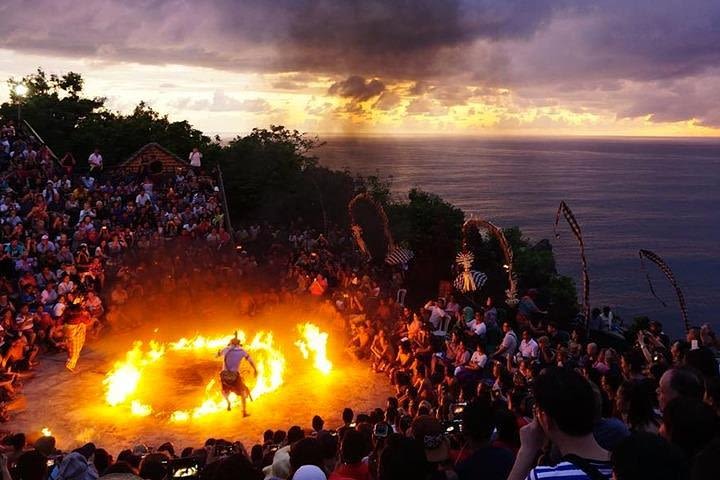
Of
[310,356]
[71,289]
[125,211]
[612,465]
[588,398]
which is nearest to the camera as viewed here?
[612,465]

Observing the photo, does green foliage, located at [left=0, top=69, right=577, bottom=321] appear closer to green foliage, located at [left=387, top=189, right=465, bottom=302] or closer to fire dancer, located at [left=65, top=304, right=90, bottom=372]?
green foliage, located at [left=387, top=189, right=465, bottom=302]

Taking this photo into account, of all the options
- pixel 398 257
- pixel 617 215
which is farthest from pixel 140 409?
pixel 617 215

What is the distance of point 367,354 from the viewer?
49.9 feet

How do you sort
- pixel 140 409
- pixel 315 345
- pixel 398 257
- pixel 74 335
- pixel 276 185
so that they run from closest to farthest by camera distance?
pixel 140 409
pixel 74 335
pixel 315 345
pixel 398 257
pixel 276 185

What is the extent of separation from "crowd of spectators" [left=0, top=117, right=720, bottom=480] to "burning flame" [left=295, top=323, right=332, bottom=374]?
0.69 metres

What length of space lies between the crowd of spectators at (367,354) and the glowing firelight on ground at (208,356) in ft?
3.20

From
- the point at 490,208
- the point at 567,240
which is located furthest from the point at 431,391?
the point at 490,208

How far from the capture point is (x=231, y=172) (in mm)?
31125

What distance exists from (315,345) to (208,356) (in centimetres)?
265

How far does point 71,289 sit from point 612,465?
16.3 meters

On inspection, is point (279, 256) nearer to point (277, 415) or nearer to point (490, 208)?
point (277, 415)

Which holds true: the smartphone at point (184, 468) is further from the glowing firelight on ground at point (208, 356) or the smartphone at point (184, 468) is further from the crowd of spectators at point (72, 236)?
the crowd of spectators at point (72, 236)

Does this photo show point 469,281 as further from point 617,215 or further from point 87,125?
point 617,215

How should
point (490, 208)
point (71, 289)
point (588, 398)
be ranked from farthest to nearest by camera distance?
1. point (490, 208)
2. point (71, 289)
3. point (588, 398)
